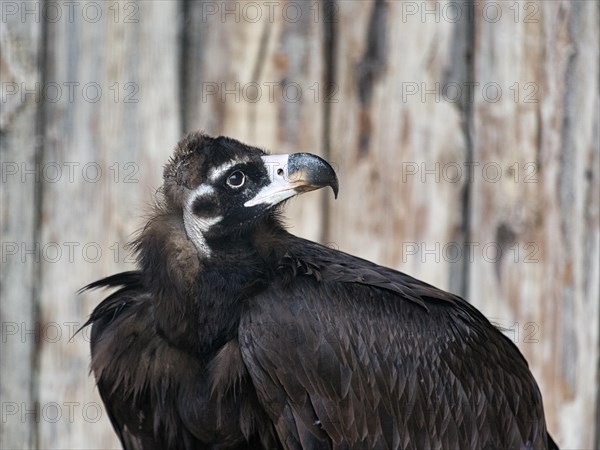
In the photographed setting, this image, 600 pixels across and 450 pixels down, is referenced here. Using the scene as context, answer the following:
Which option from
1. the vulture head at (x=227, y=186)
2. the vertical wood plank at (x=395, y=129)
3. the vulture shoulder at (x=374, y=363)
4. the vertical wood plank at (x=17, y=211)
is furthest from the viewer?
the vertical wood plank at (x=395, y=129)

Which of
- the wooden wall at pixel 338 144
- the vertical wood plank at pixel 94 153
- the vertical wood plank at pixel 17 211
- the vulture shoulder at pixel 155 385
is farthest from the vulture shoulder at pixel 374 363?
the vertical wood plank at pixel 17 211

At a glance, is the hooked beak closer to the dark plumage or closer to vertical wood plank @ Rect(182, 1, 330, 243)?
the dark plumage

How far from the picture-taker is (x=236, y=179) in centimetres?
385

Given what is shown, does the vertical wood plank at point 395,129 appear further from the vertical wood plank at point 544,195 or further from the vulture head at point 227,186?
the vulture head at point 227,186

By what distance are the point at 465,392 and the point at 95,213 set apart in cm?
175

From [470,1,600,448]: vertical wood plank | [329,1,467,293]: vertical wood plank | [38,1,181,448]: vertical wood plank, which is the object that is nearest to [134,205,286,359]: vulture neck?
[38,1,181,448]: vertical wood plank

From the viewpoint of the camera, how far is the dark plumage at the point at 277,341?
374cm

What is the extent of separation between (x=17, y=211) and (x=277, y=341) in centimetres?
161

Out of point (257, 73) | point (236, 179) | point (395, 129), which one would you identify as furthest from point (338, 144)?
point (236, 179)

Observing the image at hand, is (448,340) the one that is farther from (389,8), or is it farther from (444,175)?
(389,8)

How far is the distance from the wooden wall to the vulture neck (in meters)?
0.89

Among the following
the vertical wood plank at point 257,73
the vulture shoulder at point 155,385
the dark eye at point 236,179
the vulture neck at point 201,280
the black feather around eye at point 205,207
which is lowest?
the vulture shoulder at point 155,385

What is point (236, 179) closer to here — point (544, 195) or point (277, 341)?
point (277, 341)

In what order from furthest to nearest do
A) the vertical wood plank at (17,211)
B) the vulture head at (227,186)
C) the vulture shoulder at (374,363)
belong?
the vertical wood plank at (17,211) → the vulture head at (227,186) → the vulture shoulder at (374,363)
